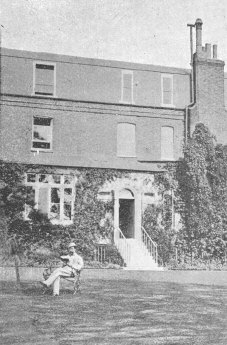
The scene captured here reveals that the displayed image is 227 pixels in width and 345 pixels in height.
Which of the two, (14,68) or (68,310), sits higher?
(14,68)

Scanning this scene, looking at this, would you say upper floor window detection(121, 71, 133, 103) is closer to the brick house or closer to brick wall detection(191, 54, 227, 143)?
the brick house

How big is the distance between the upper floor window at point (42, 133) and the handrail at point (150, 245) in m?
7.30

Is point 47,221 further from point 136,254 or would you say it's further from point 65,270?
point 136,254

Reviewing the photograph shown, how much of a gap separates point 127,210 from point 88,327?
48.5ft

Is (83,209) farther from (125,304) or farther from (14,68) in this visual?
(125,304)

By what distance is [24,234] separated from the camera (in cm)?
1357

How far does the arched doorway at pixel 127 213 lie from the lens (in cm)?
2208

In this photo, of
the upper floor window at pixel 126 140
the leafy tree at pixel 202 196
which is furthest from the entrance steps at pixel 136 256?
the upper floor window at pixel 126 140

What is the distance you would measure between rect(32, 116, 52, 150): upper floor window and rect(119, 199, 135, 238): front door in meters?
5.55

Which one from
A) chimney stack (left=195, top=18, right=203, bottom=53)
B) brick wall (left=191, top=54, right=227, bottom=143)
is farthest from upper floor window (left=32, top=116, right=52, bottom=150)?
chimney stack (left=195, top=18, right=203, bottom=53)

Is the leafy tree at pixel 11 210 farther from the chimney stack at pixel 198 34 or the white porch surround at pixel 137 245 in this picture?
the chimney stack at pixel 198 34

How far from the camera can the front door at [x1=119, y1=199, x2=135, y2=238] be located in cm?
2222

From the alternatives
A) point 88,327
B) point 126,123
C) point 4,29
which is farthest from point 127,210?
point 88,327

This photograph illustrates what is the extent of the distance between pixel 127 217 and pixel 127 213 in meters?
0.18
